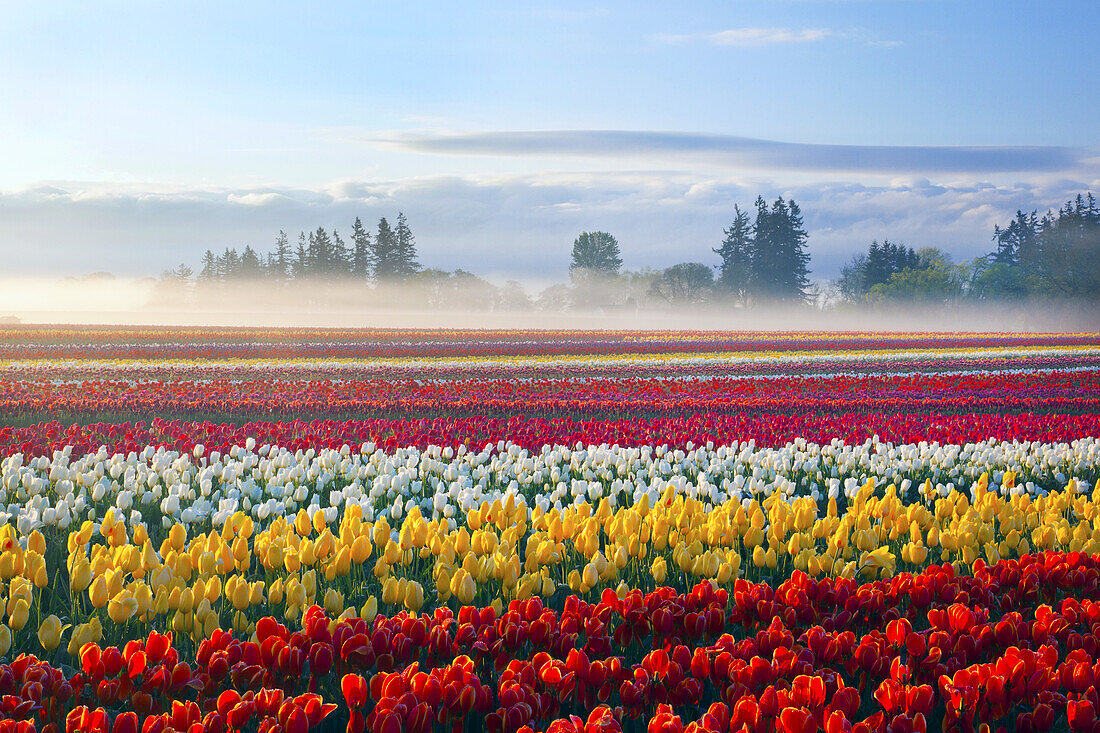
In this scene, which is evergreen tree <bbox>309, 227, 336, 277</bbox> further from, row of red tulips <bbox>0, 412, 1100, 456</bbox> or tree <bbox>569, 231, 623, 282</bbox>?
row of red tulips <bbox>0, 412, 1100, 456</bbox>

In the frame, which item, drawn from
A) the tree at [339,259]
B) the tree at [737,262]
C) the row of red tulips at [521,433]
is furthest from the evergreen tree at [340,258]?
the row of red tulips at [521,433]

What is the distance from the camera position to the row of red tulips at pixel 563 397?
459 inches

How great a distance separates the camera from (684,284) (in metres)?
85.4

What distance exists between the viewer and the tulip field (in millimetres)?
2568

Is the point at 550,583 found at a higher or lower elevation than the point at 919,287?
lower

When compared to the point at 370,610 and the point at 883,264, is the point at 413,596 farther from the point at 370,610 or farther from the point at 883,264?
the point at 883,264

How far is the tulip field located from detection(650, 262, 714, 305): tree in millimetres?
74960

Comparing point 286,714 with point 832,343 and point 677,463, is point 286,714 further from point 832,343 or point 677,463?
point 832,343

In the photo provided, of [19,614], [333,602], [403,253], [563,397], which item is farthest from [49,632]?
[403,253]

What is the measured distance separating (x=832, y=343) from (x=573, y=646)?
104 ft

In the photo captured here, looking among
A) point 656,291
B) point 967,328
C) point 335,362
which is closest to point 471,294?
point 656,291

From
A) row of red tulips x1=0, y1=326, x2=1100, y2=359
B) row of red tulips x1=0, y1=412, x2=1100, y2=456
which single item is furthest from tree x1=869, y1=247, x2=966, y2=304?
row of red tulips x1=0, y1=412, x2=1100, y2=456

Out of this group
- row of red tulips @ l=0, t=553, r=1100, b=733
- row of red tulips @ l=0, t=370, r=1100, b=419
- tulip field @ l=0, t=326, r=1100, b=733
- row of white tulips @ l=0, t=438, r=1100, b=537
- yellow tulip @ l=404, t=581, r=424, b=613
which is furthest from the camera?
row of red tulips @ l=0, t=370, r=1100, b=419

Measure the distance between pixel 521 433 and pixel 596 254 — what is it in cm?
8252
